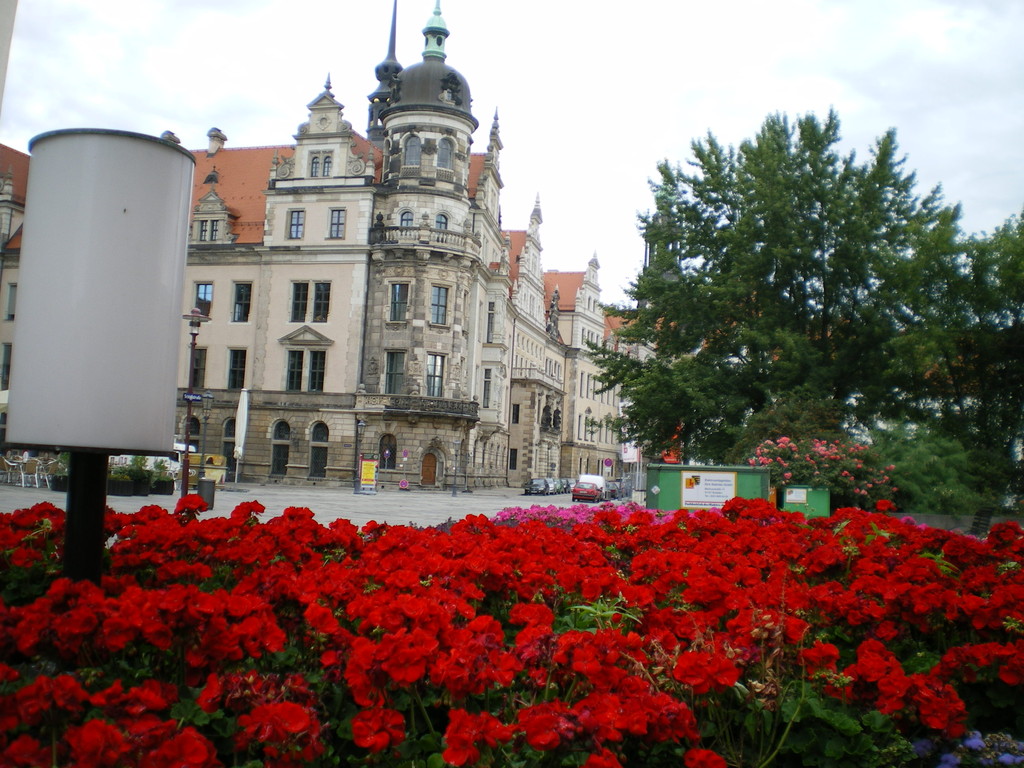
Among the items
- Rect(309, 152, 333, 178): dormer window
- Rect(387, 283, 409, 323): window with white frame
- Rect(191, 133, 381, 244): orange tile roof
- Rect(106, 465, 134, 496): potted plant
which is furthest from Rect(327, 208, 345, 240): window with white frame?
Rect(106, 465, 134, 496): potted plant

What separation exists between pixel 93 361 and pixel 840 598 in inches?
133

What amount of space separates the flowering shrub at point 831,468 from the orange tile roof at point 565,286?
71235mm

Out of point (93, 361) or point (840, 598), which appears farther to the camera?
point (840, 598)

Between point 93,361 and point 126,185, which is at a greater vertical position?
point 126,185

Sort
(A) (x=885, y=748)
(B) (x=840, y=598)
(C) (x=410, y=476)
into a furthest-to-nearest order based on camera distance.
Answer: (C) (x=410, y=476)
(B) (x=840, y=598)
(A) (x=885, y=748)

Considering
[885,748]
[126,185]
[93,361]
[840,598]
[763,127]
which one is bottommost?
[885,748]

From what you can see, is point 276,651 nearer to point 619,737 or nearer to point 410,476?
point 619,737

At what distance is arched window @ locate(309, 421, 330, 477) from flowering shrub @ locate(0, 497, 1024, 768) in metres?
48.1

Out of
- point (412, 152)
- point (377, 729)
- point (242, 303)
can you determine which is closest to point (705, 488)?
point (377, 729)

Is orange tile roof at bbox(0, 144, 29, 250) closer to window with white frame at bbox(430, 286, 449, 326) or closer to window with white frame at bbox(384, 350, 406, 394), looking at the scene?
window with white frame at bbox(384, 350, 406, 394)

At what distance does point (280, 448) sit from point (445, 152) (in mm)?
17831

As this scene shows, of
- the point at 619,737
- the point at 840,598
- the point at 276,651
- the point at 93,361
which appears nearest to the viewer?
the point at 619,737

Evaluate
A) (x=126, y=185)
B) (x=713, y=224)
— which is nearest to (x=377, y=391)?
(x=713, y=224)

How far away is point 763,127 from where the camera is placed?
27844 millimetres
